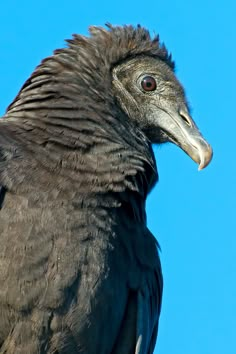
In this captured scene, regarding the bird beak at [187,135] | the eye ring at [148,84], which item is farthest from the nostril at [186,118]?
the eye ring at [148,84]

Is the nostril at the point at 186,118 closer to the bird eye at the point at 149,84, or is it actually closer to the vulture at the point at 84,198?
the vulture at the point at 84,198

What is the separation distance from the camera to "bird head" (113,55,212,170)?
6984mm

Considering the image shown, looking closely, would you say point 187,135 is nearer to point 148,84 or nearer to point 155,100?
point 155,100

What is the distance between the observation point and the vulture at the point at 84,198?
600 centimetres

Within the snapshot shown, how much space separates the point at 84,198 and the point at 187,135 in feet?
3.44

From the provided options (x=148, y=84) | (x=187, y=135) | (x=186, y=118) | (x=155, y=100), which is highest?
(x=148, y=84)

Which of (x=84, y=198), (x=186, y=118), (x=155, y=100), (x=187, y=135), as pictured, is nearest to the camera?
(x=84, y=198)

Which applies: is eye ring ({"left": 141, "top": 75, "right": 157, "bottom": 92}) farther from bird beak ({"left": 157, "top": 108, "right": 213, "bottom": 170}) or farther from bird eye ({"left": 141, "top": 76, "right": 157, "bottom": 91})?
bird beak ({"left": 157, "top": 108, "right": 213, "bottom": 170})

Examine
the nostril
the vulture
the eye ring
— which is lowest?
the vulture

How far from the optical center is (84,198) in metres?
6.21

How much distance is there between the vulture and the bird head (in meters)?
0.01

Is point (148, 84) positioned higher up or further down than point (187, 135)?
higher up

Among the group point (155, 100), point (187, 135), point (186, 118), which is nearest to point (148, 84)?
point (155, 100)

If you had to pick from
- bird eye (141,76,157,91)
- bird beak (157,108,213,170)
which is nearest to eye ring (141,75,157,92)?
bird eye (141,76,157,91)
